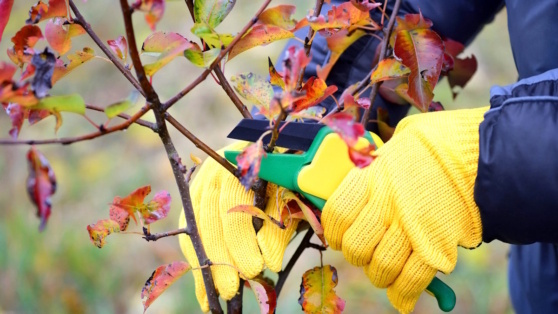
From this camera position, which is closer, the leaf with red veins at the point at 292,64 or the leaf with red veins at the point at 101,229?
the leaf with red veins at the point at 292,64

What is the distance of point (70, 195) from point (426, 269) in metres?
2.20

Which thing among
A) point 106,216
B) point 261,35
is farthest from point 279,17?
point 106,216

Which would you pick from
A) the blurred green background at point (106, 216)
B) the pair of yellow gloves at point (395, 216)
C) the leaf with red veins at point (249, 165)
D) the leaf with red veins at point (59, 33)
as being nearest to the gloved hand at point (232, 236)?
the pair of yellow gloves at point (395, 216)

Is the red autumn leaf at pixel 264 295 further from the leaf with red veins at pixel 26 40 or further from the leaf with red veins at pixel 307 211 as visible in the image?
the leaf with red veins at pixel 26 40

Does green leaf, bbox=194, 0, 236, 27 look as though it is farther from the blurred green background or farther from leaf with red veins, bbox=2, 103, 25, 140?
the blurred green background

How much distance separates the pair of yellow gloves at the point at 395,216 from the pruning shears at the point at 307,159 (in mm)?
23

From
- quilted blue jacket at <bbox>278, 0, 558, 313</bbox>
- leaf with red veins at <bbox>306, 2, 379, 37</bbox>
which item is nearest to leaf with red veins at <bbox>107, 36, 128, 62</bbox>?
leaf with red veins at <bbox>306, 2, 379, 37</bbox>

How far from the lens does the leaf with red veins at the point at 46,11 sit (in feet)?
2.28

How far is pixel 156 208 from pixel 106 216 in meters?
1.92

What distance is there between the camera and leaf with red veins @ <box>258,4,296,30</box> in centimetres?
79

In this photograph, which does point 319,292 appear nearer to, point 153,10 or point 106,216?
point 153,10

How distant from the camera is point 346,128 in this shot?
0.58 meters

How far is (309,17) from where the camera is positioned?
2.45ft

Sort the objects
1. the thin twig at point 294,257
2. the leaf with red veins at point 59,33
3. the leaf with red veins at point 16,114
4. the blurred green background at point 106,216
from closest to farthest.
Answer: the leaf with red veins at point 16,114 → the leaf with red veins at point 59,33 → the thin twig at point 294,257 → the blurred green background at point 106,216
